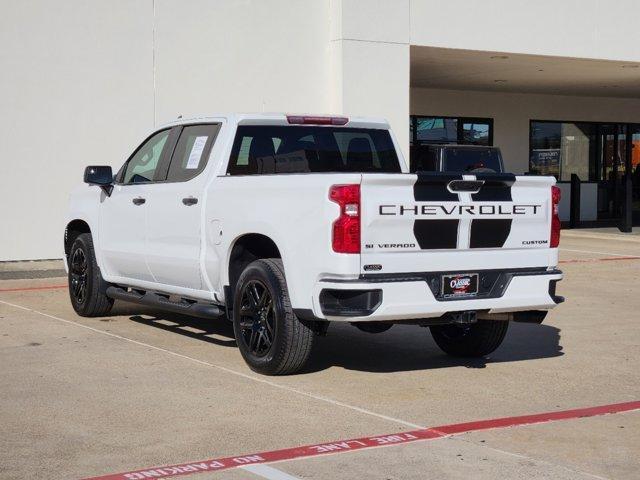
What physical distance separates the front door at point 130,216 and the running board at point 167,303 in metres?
0.15

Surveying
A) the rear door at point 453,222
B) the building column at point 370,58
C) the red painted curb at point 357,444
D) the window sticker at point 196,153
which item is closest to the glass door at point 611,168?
the building column at point 370,58

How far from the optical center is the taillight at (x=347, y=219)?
7.45 m

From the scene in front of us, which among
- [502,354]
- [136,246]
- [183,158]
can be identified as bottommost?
[502,354]

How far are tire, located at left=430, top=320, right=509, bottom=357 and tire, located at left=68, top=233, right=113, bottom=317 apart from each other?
3.57m

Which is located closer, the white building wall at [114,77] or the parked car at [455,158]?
the white building wall at [114,77]

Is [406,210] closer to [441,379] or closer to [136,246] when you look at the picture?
[441,379]

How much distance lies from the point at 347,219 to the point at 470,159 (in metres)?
18.6

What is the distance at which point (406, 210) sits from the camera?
7.64 metres

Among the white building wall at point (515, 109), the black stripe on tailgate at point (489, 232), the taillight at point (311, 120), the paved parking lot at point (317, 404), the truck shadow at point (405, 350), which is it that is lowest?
the truck shadow at point (405, 350)

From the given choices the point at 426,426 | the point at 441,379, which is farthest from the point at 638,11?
the point at 426,426

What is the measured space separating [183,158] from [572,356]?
368 centimetres

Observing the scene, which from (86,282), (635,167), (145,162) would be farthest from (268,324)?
(635,167)

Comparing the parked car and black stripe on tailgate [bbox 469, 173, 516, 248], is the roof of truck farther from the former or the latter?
the parked car

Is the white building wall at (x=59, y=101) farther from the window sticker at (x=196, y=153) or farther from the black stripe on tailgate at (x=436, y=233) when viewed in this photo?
the black stripe on tailgate at (x=436, y=233)
